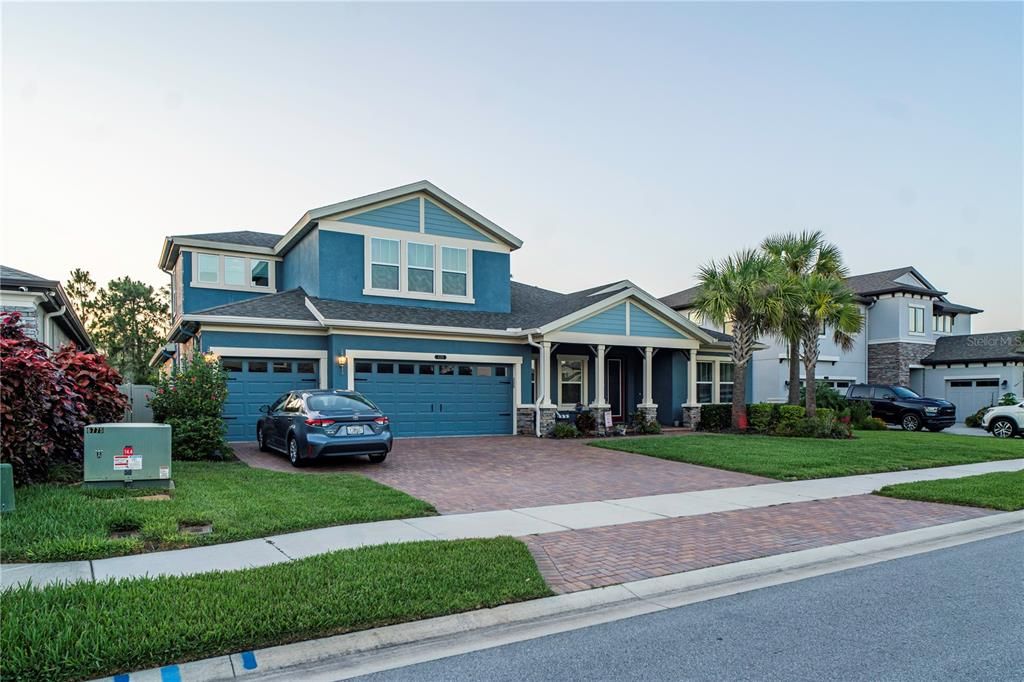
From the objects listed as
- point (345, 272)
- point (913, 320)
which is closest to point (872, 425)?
point (913, 320)

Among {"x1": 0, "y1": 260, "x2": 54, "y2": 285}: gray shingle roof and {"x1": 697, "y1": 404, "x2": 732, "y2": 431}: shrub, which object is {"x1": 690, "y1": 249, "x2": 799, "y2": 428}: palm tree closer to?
{"x1": 697, "y1": 404, "x2": 732, "y2": 431}: shrub

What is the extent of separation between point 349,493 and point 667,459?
26.9 feet

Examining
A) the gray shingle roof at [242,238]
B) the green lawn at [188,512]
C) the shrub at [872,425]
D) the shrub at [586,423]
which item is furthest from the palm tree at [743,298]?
the gray shingle roof at [242,238]

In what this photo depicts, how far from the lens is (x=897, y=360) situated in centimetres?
3262

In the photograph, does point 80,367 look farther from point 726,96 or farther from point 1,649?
point 726,96

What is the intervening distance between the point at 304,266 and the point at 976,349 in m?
32.6

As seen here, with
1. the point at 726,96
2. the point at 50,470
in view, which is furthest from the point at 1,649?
the point at 726,96

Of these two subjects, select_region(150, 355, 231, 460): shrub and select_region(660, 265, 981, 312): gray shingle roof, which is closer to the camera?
select_region(150, 355, 231, 460): shrub

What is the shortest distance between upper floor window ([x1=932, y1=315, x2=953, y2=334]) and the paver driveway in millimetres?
28405

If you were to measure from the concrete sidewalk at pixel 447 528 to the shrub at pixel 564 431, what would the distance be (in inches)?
328

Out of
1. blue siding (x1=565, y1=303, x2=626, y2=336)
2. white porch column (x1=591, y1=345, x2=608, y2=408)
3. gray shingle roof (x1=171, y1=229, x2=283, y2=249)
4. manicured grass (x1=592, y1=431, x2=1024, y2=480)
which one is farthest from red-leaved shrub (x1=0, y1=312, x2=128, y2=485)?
white porch column (x1=591, y1=345, x2=608, y2=408)

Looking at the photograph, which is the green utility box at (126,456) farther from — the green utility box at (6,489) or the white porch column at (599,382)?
the white porch column at (599,382)

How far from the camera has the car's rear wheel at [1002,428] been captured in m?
22.5

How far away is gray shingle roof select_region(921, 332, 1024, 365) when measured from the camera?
30.8 meters
